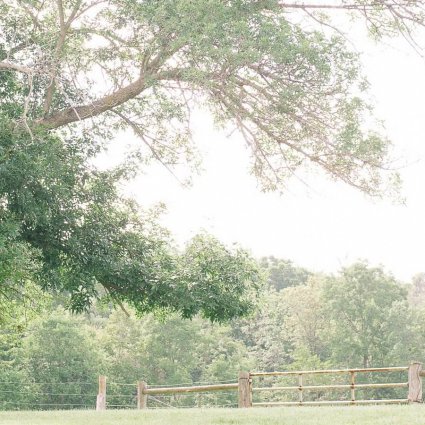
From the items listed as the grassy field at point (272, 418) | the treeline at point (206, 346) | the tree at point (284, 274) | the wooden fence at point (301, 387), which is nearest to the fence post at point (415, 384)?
the wooden fence at point (301, 387)

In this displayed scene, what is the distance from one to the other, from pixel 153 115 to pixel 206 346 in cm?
3690

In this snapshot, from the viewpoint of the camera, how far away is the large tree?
12.1 metres

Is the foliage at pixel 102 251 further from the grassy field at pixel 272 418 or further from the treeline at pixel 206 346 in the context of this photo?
the treeline at pixel 206 346

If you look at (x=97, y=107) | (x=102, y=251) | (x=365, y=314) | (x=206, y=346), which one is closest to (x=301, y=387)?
(x=102, y=251)

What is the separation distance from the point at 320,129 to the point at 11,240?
205 inches

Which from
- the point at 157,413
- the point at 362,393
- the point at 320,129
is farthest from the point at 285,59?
the point at 362,393

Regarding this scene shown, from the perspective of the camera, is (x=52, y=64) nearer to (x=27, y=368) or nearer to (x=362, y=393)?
(x=27, y=368)

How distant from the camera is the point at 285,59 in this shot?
39.6ft

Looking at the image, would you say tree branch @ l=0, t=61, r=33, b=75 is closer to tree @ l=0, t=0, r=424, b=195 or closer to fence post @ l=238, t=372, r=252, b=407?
tree @ l=0, t=0, r=424, b=195

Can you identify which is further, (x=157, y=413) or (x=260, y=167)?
(x=157, y=413)

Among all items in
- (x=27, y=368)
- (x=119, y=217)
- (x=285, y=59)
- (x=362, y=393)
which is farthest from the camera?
(x=362, y=393)

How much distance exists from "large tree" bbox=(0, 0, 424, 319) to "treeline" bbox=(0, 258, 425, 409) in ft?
86.3

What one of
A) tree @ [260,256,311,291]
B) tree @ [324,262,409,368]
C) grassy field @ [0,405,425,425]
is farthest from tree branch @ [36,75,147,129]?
tree @ [260,256,311,291]

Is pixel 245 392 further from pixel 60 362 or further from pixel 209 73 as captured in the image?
pixel 60 362
